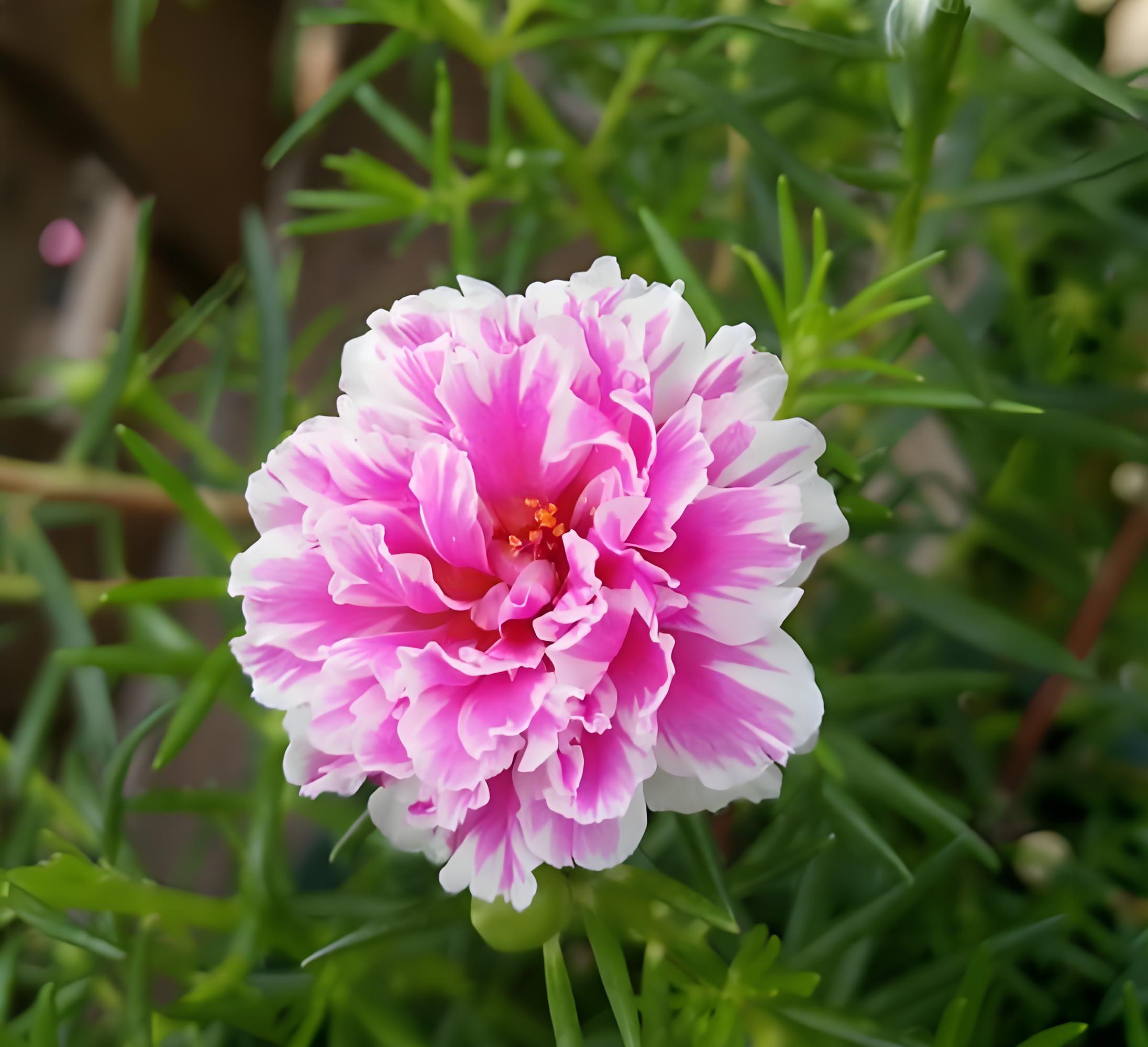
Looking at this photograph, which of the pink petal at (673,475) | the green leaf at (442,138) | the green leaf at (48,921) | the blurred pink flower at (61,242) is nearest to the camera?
the pink petal at (673,475)

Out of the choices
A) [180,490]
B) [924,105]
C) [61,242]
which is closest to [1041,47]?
[924,105]

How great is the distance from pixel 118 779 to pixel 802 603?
371 millimetres

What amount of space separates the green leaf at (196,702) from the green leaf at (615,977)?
175 mm

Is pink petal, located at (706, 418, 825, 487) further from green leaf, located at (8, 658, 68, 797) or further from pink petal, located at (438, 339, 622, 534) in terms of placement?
green leaf, located at (8, 658, 68, 797)

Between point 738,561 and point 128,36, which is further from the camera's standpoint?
point 128,36

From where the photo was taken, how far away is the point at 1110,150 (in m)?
0.32

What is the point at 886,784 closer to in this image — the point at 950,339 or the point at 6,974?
the point at 950,339

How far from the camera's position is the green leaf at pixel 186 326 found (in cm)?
48

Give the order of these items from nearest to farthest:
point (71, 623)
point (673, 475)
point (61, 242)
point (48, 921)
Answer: point (673, 475)
point (48, 921)
point (71, 623)
point (61, 242)

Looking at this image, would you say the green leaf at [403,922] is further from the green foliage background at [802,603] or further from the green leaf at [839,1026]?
the green leaf at [839,1026]

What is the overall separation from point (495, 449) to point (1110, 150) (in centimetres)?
26

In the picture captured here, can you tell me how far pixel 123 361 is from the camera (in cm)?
45

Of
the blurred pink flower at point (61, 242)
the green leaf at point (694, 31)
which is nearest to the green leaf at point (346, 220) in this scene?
the green leaf at point (694, 31)

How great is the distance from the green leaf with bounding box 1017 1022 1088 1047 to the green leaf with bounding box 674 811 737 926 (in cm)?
11
